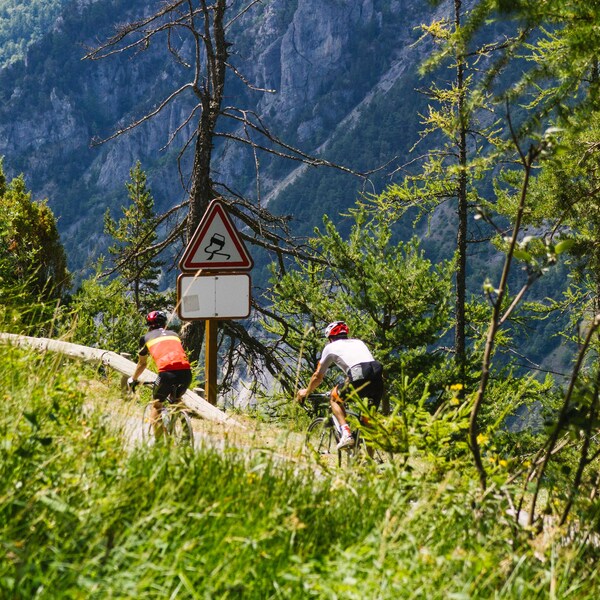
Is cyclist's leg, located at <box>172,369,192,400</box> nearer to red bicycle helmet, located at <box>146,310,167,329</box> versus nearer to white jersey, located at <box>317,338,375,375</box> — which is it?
red bicycle helmet, located at <box>146,310,167,329</box>

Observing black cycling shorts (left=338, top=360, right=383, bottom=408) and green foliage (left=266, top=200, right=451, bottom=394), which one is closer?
black cycling shorts (left=338, top=360, right=383, bottom=408)

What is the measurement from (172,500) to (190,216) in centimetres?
1017

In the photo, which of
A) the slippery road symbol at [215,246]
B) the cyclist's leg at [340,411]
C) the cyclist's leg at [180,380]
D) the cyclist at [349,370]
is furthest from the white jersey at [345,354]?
the slippery road symbol at [215,246]

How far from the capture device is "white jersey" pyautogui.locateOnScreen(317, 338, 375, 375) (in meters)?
7.87

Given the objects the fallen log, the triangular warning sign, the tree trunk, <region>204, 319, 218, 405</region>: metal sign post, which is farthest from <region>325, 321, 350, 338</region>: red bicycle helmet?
the tree trunk

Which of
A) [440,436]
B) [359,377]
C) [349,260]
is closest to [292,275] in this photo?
[349,260]

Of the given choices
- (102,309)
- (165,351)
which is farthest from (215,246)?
(102,309)

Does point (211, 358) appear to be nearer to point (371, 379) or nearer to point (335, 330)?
point (335, 330)

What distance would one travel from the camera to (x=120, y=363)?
374 inches

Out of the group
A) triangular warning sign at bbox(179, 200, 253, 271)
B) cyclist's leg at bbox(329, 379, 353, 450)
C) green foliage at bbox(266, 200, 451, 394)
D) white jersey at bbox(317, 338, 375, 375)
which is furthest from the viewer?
green foliage at bbox(266, 200, 451, 394)

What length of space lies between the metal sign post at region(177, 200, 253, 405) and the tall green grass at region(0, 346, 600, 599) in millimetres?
3877

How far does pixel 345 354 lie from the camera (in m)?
7.95

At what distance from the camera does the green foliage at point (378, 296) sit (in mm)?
18891

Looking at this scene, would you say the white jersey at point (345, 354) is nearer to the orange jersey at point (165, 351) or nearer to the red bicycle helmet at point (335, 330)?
the red bicycle helmet at point (335, 330)
